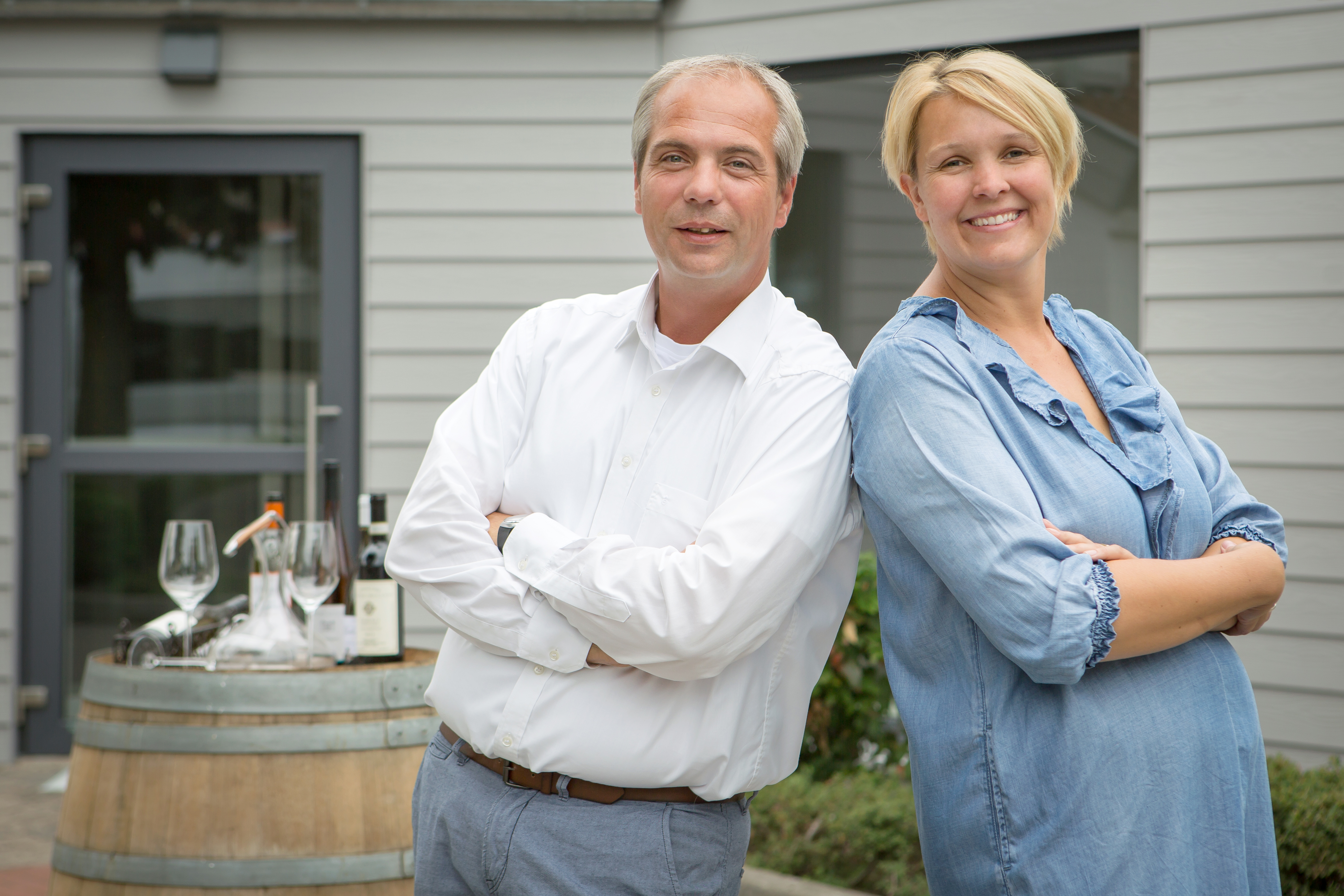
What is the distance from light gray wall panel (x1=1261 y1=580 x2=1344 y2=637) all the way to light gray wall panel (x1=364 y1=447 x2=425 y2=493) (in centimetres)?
304

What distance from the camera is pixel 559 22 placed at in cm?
448

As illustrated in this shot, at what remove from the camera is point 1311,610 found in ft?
11.5

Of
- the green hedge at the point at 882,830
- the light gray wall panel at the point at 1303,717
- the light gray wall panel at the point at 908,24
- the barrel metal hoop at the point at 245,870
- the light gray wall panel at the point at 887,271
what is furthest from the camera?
the light gray wall panel at the point at 887,271

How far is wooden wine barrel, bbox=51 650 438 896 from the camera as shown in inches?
74.7

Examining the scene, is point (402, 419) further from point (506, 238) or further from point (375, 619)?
point (375, 619)

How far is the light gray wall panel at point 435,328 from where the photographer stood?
4.53 metres

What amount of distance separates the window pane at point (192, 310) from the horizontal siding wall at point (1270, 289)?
10.5ft

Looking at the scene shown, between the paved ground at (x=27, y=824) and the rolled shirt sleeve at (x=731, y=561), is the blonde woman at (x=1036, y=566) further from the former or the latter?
the paved ground at (x=27, y=824)

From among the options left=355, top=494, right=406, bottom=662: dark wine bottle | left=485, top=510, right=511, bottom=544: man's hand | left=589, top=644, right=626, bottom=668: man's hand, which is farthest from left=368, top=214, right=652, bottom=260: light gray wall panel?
left=589, top=644, right=626, bottom=668: man's hand

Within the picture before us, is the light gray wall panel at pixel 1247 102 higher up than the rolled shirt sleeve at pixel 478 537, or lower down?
higher up

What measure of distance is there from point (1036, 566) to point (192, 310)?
4.25 metres

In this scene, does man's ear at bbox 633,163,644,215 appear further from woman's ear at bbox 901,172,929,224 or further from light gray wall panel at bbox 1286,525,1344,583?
light gray wall panel at bbox 1286,525,1344,583

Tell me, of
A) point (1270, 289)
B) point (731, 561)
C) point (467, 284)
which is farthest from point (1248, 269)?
point (731, 561)

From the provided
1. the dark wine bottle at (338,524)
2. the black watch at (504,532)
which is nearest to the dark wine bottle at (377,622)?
the dark wine bottle at (338,524)
